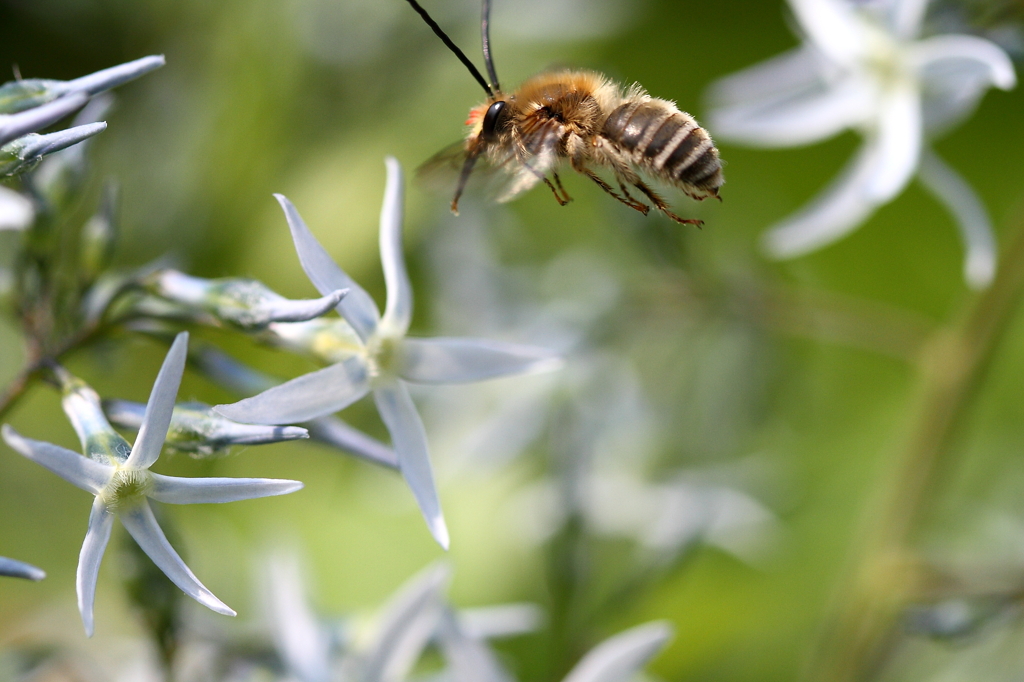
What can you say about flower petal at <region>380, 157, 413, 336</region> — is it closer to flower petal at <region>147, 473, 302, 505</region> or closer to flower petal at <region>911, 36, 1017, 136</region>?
flower petal at <region>147, 473, 302, 505</region>

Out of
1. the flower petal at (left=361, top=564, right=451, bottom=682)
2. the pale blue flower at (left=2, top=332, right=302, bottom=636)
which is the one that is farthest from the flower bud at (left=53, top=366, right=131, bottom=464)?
the flower petal at (left=361, top=564, right=451, bottom=682)

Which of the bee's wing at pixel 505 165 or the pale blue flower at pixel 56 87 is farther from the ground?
the pale blue flower at pixel 56 87

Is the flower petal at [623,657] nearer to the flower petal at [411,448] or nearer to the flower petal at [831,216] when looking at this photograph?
the flower petal at [411,448]

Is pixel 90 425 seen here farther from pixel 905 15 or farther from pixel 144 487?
pixel 905 15

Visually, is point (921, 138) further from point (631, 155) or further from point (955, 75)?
point (631, 155)

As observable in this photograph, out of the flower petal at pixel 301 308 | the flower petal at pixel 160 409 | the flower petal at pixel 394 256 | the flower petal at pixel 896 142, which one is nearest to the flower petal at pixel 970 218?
the flower petal at pixel 896 142

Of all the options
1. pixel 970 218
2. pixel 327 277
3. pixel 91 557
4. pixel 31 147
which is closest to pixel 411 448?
pixel 327 277
